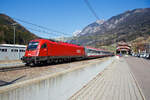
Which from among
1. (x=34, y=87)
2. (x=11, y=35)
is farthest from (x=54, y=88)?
(x=11, y=35)

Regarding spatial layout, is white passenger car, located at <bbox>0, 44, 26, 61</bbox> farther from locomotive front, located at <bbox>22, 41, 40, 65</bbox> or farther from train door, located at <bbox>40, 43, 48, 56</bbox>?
train door, located at <bbox>40, 43, 48, 56</bbox>

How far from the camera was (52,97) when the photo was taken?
379 cm

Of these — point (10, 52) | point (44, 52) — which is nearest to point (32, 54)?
point (44, 52)

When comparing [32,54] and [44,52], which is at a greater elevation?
[44,52]

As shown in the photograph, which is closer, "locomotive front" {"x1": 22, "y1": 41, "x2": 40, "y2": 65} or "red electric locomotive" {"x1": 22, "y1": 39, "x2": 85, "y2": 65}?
"locomotive front" {"x1": 22, "y1": 41, "x2": 40, "y2": 65}

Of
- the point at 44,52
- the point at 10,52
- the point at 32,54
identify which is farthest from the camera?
the point at 10,52

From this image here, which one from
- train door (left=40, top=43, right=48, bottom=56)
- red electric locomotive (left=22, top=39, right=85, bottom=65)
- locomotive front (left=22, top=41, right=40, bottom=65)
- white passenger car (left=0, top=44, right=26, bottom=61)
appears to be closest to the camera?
locomotive front (left=22, top=41, right=40, bottom=65)

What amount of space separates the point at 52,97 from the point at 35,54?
11.8m

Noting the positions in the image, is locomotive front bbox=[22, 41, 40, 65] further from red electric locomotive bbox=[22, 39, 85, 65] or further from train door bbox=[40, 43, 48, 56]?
train door bbox=[40, 43, 48, 56]

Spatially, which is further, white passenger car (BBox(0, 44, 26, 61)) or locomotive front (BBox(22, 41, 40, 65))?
white passenger car (BBox(0, 44, 26, 61))

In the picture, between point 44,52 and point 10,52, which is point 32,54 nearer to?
point 44,52

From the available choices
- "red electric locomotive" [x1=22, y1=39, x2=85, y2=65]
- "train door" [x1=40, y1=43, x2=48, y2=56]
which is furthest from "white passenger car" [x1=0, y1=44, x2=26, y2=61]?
"train door" [x1=40, y1=43, x2=48, y2=56]

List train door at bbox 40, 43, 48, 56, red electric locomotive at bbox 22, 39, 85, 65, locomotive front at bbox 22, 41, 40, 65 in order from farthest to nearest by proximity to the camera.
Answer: train door at bbox 40, 43, 48, 56, red electric locomotive at bbox 22, 39, 85, 65, locomotive front at bbox 22, 41, 40, 65

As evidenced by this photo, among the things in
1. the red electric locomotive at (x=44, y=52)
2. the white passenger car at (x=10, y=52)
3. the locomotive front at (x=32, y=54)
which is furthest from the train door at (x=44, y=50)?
the white passenger car at (x=10, y=52)
